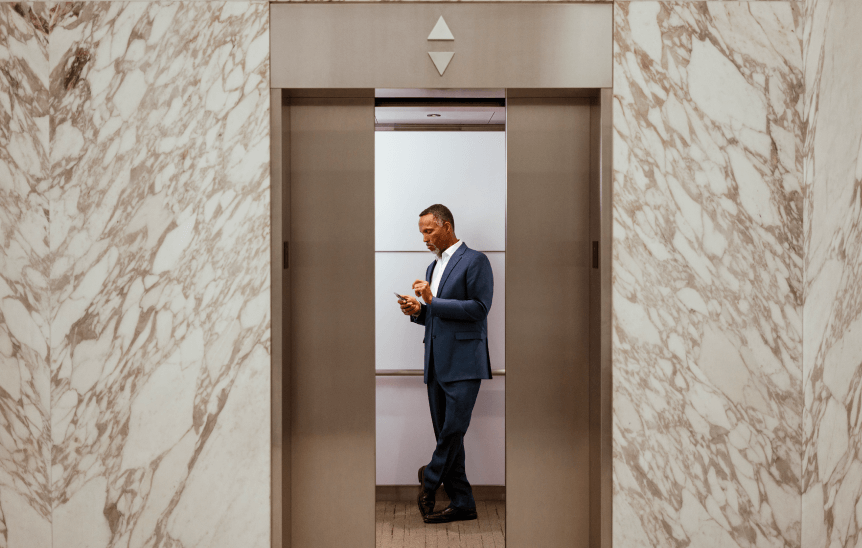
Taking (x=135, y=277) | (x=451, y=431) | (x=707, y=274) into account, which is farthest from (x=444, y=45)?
(x=451, y=431)

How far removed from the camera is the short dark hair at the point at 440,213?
129 inches

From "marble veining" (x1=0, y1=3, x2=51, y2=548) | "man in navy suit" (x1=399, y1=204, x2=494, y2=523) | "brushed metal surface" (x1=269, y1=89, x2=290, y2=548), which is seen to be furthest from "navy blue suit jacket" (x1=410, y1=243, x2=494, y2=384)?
"marble veining" (x1=0, y1=3, x2=51, y2=548)

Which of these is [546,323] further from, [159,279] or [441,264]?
[159,279]

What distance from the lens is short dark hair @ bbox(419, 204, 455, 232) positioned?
3270mm

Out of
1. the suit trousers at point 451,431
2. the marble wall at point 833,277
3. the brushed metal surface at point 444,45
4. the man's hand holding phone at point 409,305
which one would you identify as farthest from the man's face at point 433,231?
the marble wall at point 833,277

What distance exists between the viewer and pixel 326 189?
232 cm

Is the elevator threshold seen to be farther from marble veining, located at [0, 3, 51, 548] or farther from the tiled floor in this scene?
marble veining, located at [0, 3, 51, 548]

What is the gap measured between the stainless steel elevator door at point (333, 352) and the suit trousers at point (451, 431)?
0.89 metres

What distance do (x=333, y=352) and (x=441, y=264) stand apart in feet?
3.78

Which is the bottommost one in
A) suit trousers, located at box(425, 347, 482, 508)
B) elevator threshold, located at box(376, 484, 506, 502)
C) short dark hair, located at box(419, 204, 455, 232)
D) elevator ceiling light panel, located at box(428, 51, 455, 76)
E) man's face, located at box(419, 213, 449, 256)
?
elevator threshold, located at box(376, 484, 506, 502)

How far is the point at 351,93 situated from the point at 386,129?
1.33 meters

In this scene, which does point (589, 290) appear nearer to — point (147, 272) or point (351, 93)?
point (351, 93)

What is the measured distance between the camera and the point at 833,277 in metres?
1.98

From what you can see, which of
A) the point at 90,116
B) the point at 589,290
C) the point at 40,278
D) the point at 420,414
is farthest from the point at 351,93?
the point at 420,414
